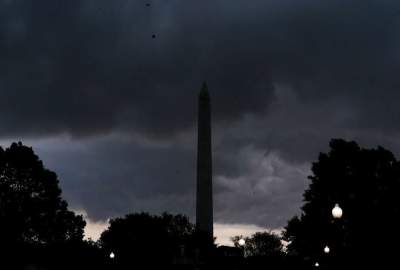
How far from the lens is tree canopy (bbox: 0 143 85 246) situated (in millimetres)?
56469

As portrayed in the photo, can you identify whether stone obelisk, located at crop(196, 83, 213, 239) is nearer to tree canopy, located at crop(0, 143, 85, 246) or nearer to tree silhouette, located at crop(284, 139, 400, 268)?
tree silhouette, located at crop(284, 139, 400, 268)

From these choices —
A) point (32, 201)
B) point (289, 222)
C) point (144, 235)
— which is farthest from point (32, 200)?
point (144, 235)

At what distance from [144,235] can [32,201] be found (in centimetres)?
4788

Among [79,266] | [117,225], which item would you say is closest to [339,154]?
[79,266]

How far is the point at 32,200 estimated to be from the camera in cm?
5816

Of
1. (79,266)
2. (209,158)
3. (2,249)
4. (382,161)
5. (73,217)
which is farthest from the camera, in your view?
(209,158)

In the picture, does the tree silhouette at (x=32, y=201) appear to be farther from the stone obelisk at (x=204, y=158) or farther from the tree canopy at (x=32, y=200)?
the stone obelisk at (x=204, y=158)

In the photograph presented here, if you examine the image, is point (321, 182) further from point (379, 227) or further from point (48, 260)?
point (48, 260)

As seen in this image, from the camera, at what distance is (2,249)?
38.8 metres

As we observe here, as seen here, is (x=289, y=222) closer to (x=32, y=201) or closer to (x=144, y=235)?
(x=32, y=201)

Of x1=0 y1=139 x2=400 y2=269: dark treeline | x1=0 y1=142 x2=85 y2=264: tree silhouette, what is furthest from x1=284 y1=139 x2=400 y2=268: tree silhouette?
x1=0 y1=142 x2=85 y2=264: tree silhouette

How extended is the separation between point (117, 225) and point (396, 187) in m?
72.9

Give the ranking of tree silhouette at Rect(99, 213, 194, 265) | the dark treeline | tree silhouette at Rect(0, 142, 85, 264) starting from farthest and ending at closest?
1. tree silhouette at Rect(99, 213, 194, 265)
2. tree silhouette at Rect(0, 142, 85, 264)
3. the dark treeline

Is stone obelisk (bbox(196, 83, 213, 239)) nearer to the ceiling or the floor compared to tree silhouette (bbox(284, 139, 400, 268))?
nearer to the ceiling
